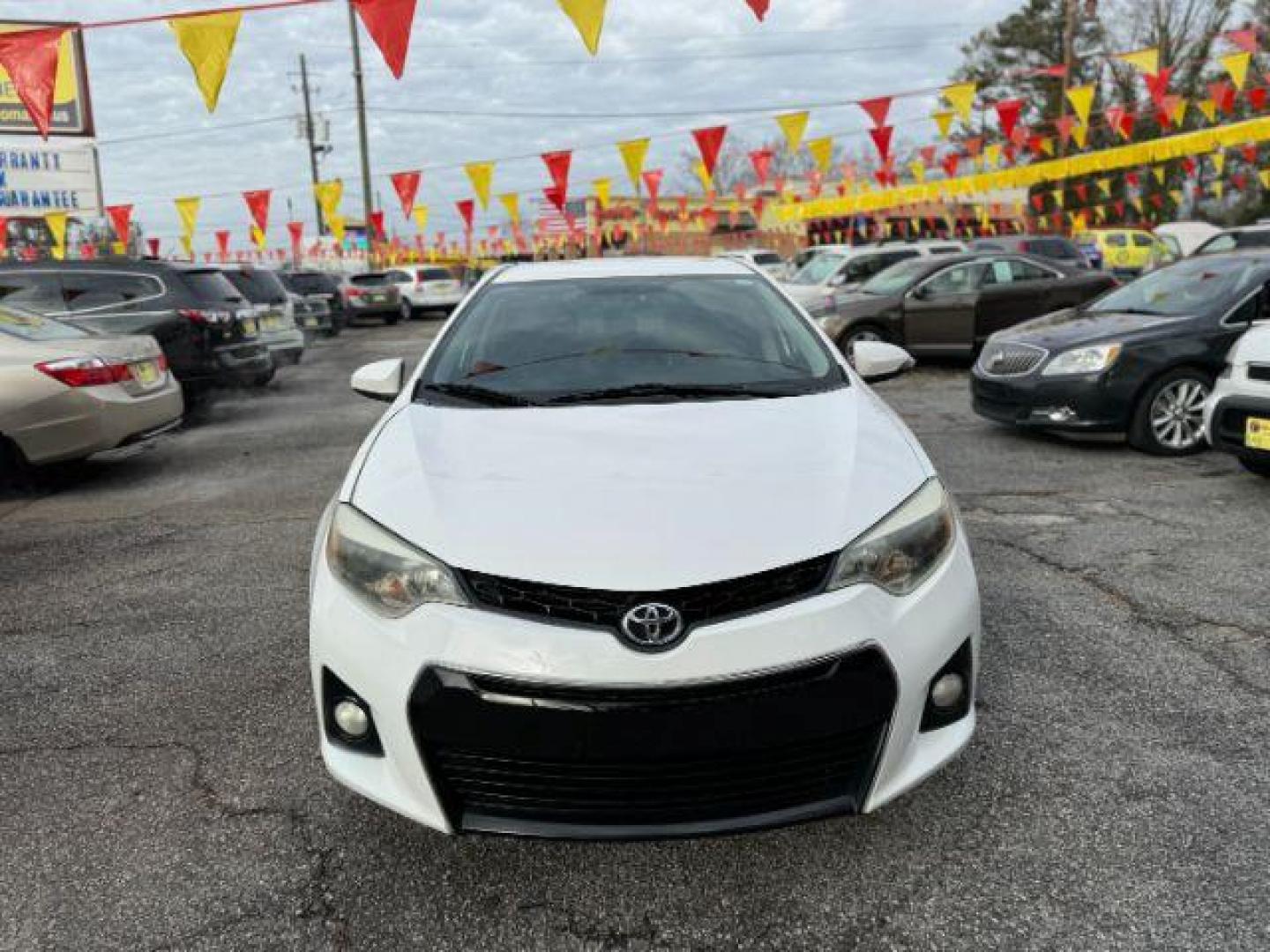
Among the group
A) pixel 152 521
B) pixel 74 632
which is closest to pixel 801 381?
pixel 74 632

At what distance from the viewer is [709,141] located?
16.5 meters

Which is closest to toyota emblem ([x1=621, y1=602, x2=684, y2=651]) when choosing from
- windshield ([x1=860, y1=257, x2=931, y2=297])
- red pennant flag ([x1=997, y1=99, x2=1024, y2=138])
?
windshield ([x1=860, y1=257, x2=931, y2=297])

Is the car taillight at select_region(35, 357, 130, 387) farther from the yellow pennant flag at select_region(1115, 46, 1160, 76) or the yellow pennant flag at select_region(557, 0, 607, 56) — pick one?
the yellow pennant flag at select_region(1115, 46, 1160, 76)

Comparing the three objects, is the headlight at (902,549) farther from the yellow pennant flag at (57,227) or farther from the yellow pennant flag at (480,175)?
the yellow pennant flag at (57,227)

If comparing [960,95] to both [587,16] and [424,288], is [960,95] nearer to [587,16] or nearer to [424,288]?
[587,16]

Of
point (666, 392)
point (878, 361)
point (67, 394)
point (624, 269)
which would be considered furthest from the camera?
point (67, 394)

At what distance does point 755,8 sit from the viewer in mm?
8250

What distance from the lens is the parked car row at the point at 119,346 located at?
622 cm

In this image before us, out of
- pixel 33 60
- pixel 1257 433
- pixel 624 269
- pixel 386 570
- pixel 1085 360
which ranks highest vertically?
pixel 33 60

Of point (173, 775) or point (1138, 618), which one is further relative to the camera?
point (1138, 618)

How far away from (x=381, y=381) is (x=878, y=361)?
198 cm

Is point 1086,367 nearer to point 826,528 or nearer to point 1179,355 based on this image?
point 1179,355

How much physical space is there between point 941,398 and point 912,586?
27.4 ft

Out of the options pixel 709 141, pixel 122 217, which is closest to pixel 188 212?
pixel 122 217
